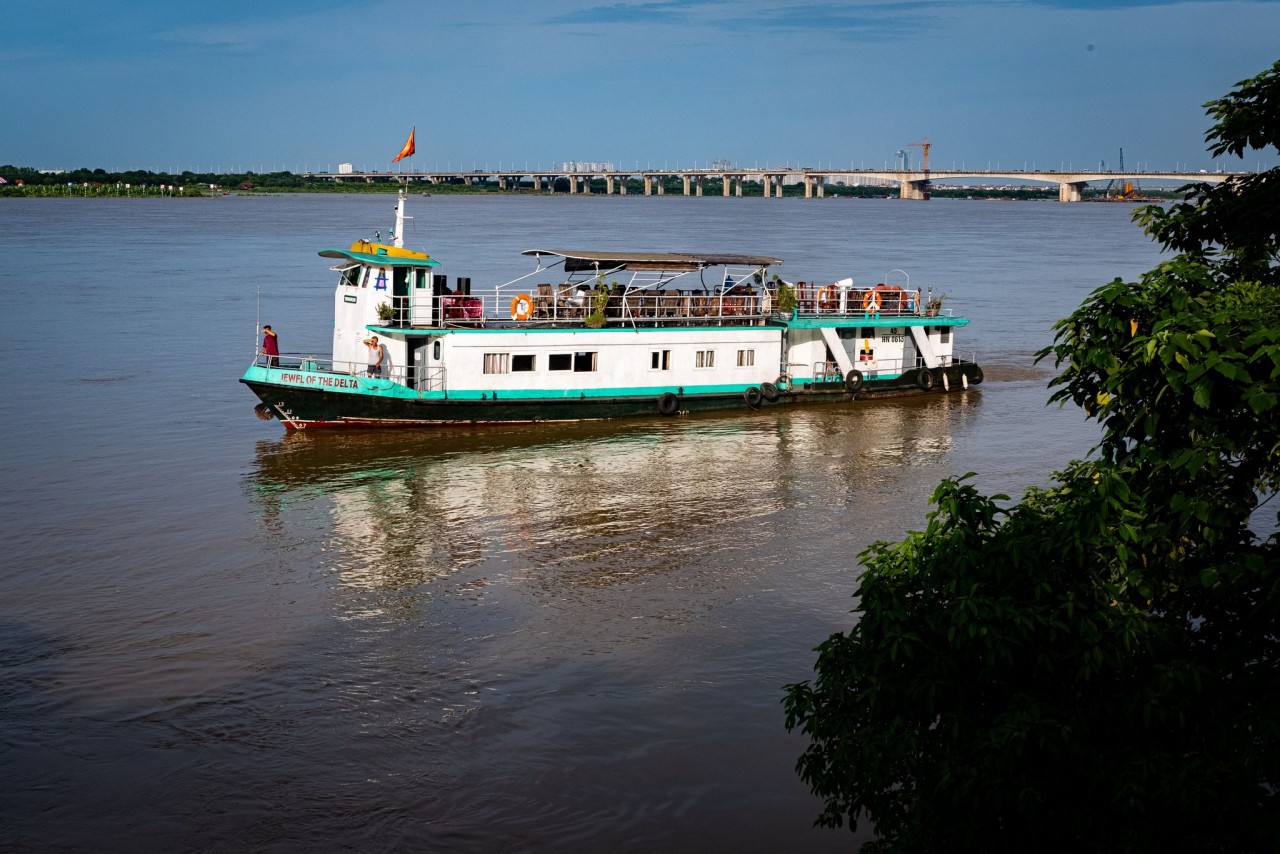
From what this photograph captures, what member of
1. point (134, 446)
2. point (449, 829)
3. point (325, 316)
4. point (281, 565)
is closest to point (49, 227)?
point (325, 316)

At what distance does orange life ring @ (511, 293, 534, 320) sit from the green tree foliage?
23.3 meters

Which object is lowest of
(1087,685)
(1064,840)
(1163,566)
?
(1064,840)

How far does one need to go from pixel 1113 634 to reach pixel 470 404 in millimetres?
24069

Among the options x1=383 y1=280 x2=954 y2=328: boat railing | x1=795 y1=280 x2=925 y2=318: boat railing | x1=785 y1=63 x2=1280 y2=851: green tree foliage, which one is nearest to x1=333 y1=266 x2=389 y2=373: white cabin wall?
x1=383 y1=280 x2=954 y2=328: boat railing

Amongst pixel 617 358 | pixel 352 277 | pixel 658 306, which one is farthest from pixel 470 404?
pixel 658 306

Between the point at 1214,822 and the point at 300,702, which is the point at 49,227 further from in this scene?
the point at 1214,822

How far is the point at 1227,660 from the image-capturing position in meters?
8.12

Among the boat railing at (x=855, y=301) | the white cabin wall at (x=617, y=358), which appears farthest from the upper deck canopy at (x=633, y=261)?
the boat railing at (x=855, y=301)

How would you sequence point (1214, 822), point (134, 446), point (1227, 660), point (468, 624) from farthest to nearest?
1. point (134, 446)
2. point (468, 624)
3. point (1227, 660)
4. point (1214, 822)

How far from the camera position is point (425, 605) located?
1870 cm

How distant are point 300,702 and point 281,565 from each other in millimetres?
5949

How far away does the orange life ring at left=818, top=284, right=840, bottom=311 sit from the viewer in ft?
121

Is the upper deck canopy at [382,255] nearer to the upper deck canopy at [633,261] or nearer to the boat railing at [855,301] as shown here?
the upper deck canopy at [633,261]

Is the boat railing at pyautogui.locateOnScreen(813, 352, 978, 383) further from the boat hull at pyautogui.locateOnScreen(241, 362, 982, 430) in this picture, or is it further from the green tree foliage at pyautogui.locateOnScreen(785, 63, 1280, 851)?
the green tree foliage at pyautogui.locateOnScreen(785, 63, 1280, 851)
